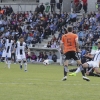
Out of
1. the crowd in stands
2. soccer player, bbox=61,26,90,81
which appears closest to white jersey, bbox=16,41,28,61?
soccer player, bbox=61,26,90,81

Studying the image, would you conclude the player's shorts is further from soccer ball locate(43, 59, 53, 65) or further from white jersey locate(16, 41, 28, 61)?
soccer ball locate(43, 59, 53, 65)

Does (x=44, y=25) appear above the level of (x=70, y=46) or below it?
above

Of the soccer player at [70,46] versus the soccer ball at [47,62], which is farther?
the soccer ball at [47,62]

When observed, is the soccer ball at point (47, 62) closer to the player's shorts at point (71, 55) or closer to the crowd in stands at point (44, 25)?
the crowd in stands at point (44, 25)

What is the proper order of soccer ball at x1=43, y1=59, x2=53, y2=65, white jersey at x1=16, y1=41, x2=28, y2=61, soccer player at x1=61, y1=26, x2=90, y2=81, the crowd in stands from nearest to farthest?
soccer player at x1=61, y1=26, x2=90, y2=81 → white jersey at x1=16, y1=41, x2=28, y2=61 → soccer ball at x1=43, y1=59, x2=53, y2=65 → the crowd in stands

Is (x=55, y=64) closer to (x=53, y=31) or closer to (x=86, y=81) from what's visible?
(x=53, y=31)

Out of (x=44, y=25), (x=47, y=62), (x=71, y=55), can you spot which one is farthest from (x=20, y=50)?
(x=44, y=25)

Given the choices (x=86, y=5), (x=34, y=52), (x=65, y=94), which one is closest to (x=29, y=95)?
(x=65, y=94)

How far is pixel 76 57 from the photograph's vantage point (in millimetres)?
19000

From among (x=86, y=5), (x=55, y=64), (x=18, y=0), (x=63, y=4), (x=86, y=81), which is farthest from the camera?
(x=18, y=0)

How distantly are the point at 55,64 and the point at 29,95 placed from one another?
91.8 feet

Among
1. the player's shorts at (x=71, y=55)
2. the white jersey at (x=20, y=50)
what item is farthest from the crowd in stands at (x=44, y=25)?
the player's shorts at (x=71, y=55)

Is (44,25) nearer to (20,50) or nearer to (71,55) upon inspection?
(20,50)

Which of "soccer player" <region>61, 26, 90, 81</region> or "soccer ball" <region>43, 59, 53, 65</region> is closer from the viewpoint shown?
"soccer player" <region>61, 26, 90, 81</region>
